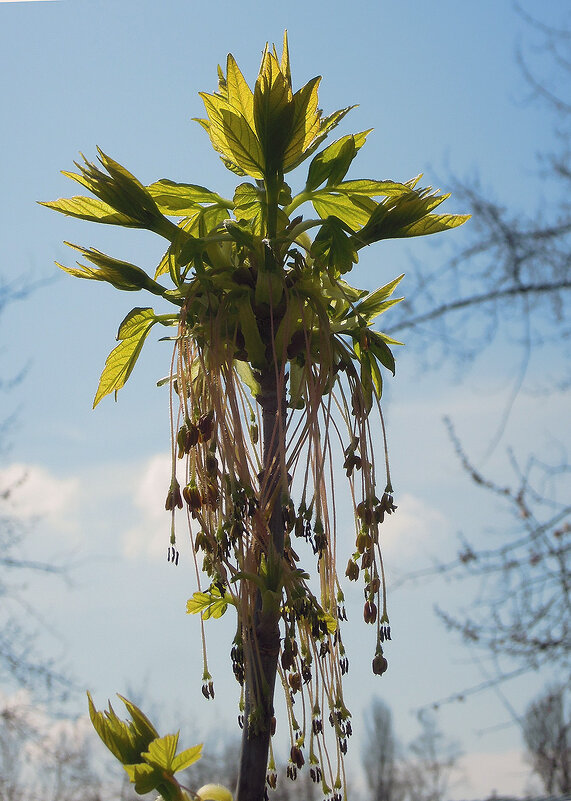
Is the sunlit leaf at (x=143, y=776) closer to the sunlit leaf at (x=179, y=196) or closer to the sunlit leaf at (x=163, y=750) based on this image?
the sunlit leaf at (x=163, y=750)

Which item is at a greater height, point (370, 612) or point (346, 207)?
point (346, 207)

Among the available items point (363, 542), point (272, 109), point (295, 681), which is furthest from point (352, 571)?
point (272, 109)

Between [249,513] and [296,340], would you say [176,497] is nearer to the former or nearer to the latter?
[249,513]

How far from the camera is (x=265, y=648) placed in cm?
79

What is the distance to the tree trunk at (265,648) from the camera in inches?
29.4

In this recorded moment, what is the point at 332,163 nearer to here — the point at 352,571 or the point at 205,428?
the point at 205,428

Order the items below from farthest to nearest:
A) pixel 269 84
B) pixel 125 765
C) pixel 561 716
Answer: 1. pixel 561 716
2. pixel 269 84
3. pixel 125 765

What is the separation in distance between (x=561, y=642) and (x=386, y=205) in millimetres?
2242

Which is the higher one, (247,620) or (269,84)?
(269,84)

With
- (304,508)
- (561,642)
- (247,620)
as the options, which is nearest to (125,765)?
(247,620)

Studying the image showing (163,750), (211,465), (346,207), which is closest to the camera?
(163,750)

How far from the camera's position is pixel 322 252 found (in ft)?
2.93

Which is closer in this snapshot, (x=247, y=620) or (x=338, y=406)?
(x=247, y=620)

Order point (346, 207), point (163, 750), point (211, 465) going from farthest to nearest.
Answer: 1. point (346, 207)
2. point (211, 465)
3. point (163, 750)
